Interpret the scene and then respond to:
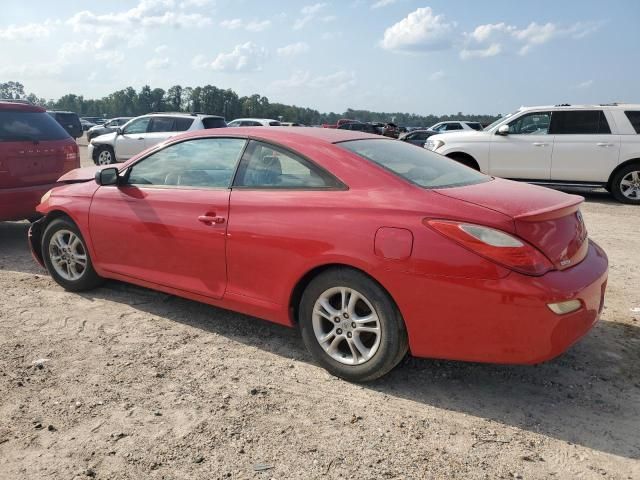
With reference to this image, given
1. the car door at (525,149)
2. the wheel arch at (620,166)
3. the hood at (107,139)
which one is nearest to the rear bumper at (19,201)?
the car door at (525,149)

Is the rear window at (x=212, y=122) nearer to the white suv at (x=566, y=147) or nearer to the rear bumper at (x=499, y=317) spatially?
the white suv at (x=566, y=147)

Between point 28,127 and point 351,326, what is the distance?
17.4 feet

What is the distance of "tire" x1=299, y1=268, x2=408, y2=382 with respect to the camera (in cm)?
304

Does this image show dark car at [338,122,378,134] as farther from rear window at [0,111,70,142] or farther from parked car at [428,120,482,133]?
rear window at [0,111,70,142]

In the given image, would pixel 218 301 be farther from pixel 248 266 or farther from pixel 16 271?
pixel 16 271

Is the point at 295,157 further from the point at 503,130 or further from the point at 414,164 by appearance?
the point at 503,130

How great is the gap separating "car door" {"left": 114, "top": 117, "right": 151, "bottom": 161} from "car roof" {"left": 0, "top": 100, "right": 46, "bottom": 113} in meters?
9.07

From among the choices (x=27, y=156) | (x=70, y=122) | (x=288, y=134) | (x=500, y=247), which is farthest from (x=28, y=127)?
(x=70, y=122)

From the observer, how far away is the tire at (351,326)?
3041mm

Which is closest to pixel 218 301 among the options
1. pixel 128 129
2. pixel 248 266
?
pixel 248 266

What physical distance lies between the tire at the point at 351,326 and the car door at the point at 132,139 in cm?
1377

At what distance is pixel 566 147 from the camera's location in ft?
34.7

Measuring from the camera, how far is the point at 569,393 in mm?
3174

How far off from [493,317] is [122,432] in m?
1.96
